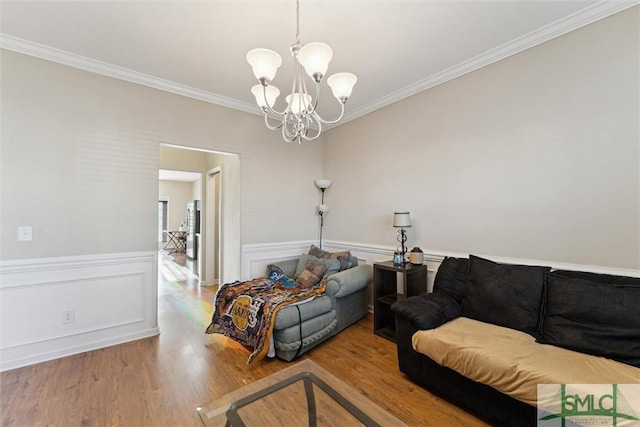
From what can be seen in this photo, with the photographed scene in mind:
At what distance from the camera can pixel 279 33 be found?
2.12m

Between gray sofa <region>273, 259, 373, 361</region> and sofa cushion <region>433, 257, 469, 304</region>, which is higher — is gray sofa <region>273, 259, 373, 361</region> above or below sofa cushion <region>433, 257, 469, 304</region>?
below

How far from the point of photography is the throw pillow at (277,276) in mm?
3217

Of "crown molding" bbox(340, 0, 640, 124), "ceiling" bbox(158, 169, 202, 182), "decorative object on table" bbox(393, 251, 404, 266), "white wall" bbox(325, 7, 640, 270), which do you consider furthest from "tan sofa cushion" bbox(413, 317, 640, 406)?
"ceiling" bbox(158, 169, 202, 182)

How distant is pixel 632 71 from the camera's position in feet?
5.83

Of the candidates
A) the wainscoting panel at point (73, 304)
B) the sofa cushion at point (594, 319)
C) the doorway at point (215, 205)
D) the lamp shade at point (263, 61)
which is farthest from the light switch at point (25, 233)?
the sofa cushion at point (594, 319)

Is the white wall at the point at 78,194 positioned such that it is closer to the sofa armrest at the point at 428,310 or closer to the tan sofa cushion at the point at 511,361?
the sofa armrest at the point at 428,310

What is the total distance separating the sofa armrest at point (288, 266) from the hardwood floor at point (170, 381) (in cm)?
106

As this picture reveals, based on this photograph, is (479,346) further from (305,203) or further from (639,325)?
(305,203)

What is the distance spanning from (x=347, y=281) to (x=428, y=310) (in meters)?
0.97

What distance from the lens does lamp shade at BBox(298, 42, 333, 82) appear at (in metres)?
1.48

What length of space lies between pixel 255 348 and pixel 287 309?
0.44m

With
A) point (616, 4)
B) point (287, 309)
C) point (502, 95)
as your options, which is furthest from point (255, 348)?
point (616, 4)

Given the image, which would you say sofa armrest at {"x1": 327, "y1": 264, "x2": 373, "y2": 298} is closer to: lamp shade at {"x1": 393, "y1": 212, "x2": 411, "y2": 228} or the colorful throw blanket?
the colorful throw blanket

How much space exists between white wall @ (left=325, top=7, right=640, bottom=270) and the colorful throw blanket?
1.44 metres
